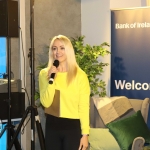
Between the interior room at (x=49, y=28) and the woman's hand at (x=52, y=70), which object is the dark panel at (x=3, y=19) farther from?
A: the woman's hand at (x=52, y=70)

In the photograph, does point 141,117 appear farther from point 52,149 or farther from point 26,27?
point 26,27

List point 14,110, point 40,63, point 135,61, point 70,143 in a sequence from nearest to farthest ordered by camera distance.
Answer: point 70,143 → point 14,110 → point 135,61 → point 40,63

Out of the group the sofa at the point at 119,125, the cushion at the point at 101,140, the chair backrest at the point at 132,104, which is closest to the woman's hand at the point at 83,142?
the sofa at the point at 119,125

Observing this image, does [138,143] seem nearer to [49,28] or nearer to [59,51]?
[59,51]

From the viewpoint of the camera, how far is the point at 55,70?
2428mm

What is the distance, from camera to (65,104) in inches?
97.7

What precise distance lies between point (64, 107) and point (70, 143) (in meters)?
0.27

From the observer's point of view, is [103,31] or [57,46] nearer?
[57,46]

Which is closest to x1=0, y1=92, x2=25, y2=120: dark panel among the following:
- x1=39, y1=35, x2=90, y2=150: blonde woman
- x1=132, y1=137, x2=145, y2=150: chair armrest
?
x1=39, y1=35, x2=90, y2=150: blonde woman

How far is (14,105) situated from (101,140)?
0.98m

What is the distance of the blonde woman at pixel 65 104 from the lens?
8.00ft

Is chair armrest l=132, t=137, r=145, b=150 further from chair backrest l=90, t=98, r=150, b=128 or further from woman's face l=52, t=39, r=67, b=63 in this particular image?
woman's face l=52, t=39, r=67, b=63

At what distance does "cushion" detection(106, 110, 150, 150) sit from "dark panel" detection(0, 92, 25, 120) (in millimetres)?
961

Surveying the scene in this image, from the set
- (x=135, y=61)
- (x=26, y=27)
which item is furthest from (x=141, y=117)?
(x=26, y=27)
